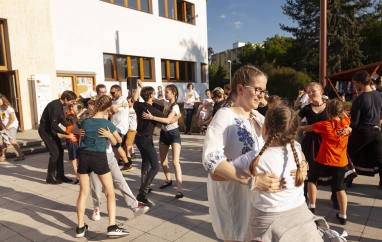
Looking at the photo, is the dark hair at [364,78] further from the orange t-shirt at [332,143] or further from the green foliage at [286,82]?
the green foliage at [286,82]

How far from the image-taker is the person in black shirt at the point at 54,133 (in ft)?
18.4

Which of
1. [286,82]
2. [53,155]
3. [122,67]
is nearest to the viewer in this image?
[53,155]

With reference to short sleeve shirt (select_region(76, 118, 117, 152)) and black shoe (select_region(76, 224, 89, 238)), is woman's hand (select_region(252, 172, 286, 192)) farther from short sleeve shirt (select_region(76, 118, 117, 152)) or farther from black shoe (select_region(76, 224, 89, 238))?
black shoe (select_region(76, 224, 89, 238))

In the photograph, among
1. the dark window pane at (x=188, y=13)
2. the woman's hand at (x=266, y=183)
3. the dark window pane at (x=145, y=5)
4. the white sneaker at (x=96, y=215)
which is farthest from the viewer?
the dark window pane at (x=188, y=13)

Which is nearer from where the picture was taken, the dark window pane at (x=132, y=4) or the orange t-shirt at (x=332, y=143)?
the orange t-shirt at (x=332, y=143)

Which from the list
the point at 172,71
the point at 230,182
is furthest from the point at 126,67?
the point at 230,182

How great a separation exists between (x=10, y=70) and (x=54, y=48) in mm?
1914

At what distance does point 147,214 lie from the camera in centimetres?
414

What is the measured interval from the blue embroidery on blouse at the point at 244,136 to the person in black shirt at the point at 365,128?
128 inches

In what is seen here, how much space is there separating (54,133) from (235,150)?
16.3 feet

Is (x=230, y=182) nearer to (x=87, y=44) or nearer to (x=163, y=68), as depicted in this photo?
(x=87, y=44)

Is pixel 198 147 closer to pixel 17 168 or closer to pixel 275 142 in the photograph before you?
pixel 17 168

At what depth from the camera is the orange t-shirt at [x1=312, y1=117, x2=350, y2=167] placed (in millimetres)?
3623

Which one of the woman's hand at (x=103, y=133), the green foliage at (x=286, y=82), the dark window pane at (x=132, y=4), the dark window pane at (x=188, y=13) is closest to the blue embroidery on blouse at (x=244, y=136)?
the woman's hand at (x=103, y=133)
